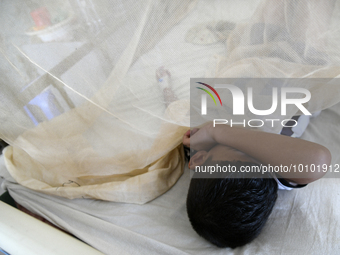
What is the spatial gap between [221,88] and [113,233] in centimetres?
58

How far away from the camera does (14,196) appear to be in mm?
903

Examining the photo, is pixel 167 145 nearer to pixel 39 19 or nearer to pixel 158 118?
pixel 158 118

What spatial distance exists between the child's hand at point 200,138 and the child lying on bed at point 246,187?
4.5 inches

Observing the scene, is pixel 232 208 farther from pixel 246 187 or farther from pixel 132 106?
pixel 132 106

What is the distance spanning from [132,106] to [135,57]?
136 mm

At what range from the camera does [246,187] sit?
2.00ft

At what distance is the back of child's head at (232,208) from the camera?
0.59 m

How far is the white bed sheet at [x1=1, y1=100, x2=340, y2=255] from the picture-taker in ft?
2.05

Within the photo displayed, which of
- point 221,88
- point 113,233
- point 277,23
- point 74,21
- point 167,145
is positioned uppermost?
point 74,21

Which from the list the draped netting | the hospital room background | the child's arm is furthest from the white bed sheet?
the draped netting

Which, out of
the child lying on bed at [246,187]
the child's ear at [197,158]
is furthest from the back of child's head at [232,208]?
the child's ear at [197,158]

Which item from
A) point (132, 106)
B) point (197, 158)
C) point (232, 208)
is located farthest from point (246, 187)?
point (132, 106)

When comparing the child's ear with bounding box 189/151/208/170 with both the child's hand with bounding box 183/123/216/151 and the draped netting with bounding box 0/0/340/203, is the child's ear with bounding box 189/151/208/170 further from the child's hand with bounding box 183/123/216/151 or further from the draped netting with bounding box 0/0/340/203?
the draped netting with bounding box 0/0/340/203

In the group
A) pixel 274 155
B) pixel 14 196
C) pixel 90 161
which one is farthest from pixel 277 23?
pixel 14 196
